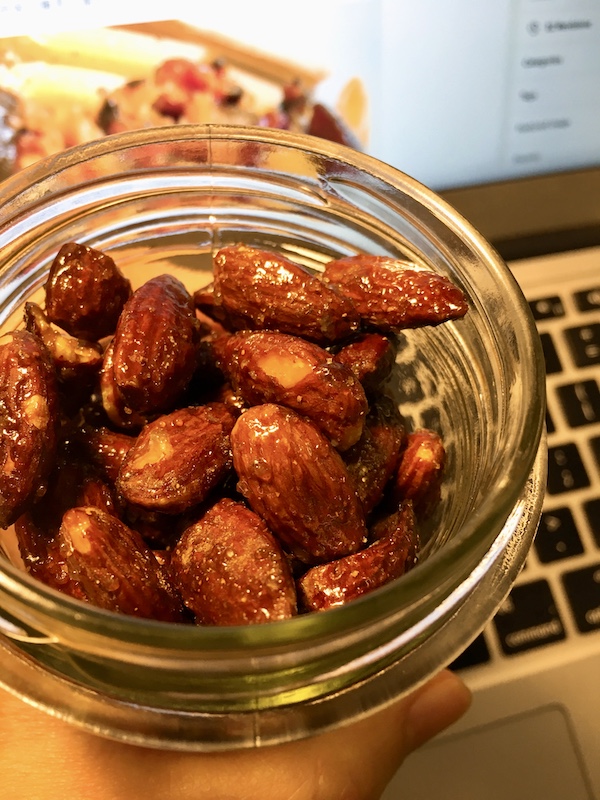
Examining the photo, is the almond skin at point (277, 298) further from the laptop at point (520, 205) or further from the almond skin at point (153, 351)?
the laptop at point (520, 205)

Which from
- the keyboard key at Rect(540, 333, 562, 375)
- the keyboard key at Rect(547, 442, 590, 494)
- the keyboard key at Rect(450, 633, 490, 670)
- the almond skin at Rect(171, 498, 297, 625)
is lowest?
the keyboard key at Rect(450, 633, 490, 670)

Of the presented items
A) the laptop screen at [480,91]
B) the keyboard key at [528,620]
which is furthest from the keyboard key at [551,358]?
the keyboard key at [528,620]

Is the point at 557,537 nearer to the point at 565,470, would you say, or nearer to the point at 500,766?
the point at 565,470

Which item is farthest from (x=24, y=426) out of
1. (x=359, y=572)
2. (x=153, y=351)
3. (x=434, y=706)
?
(x=434, y=706)

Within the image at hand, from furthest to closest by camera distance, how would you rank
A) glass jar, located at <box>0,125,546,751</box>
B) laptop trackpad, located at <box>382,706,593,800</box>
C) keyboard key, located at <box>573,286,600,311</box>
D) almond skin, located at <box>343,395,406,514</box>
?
1. keyboard key, located at <box>573,286,600,311</box>
2. laptop trackpad, located at <box>382,706,593,800</box>
3. almond skin, located at <box>343,395,406,514</box>
4. glass jar, located at <box>0,125,546,751</box>

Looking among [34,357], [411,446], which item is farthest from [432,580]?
[34,357]

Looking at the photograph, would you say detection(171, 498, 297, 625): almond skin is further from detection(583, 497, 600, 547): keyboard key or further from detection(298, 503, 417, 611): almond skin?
detection(583, 497, 600, 547): keyboard key

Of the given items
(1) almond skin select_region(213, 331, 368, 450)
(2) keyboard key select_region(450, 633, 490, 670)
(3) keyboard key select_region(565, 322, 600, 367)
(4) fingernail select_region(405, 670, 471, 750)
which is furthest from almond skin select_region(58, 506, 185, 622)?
(3) keyboard key select_region(565, 322, 600, 367)

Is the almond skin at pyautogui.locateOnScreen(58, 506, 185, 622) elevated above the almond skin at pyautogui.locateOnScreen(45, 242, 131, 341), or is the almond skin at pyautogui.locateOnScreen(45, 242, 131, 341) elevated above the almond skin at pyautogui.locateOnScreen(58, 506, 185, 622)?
the almond skin at pyautogui.locateOnScreen(45, 242, 131, 341)

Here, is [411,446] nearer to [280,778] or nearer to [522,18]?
[280,778]
